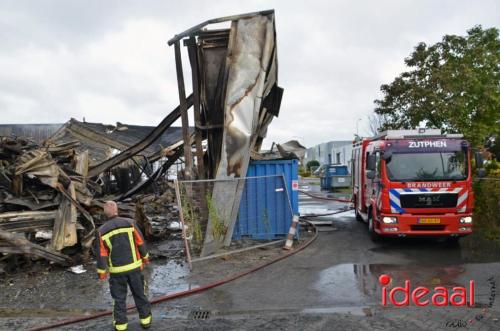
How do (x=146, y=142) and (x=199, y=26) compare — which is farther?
(x=146, y=142)

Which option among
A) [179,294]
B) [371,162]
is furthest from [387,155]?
[179,294]

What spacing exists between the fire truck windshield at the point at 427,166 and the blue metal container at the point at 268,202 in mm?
2407

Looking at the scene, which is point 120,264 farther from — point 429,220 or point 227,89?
point 429,220

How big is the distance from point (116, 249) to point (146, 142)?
652 centimetres

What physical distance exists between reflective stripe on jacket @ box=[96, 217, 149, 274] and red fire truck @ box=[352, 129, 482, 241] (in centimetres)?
600

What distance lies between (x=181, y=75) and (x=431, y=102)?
937cm

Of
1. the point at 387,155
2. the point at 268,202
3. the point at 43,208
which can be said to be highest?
the point at 387,155

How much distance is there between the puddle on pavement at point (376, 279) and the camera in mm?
6387

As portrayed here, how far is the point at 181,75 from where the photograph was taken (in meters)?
10.3

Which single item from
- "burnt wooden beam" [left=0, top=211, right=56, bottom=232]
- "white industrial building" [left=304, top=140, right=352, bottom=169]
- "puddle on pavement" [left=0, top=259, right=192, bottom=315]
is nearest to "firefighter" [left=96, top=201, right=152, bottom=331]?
"puddle on pavement" [left=0, top=259, right=192, bottom=315]

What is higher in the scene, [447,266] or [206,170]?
[206,170]

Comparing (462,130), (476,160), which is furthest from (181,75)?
(462,130)

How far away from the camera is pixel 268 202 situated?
10500 mm

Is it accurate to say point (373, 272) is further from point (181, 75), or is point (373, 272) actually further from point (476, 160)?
point (181, 75)
